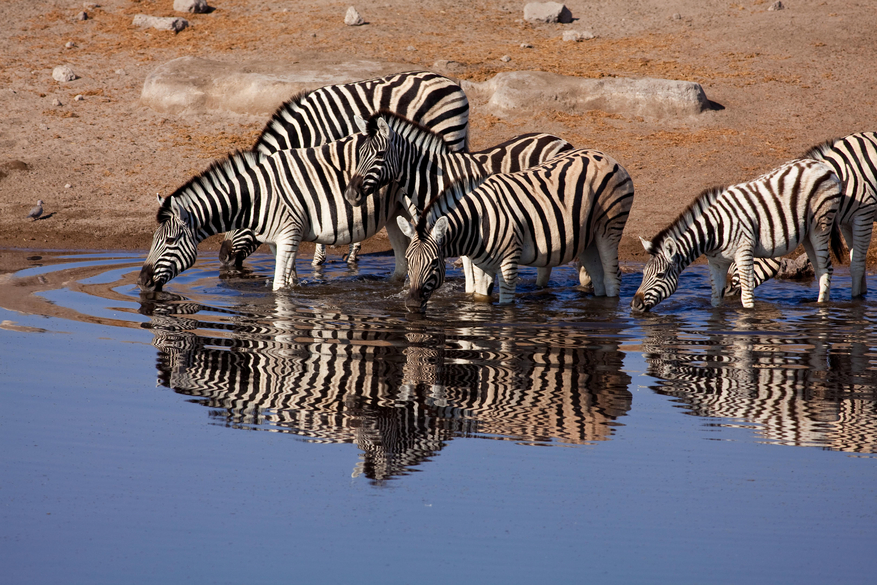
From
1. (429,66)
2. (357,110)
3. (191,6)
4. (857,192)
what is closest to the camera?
(857,192)

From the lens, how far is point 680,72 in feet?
64.3

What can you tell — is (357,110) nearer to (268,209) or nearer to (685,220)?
(268,209)

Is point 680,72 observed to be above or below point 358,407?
above

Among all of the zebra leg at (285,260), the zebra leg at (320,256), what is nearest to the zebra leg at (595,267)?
the zebra leg at (285,260)

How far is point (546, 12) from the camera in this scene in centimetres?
2317

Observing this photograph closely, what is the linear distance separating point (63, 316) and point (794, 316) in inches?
257

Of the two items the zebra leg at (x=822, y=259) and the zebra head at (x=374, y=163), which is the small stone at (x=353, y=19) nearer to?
the zebra head at (x=374, y=163)

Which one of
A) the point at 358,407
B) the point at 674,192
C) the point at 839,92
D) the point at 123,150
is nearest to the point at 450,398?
the point at 358,407

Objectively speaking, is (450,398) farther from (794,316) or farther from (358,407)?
(794,316)

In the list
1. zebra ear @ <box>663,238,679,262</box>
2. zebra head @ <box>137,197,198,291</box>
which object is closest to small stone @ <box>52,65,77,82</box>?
zebra head @ <box>137,197,198,291</box>

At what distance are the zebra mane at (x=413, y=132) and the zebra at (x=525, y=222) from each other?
3.48 feet

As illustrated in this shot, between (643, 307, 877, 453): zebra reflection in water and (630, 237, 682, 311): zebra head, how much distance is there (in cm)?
47

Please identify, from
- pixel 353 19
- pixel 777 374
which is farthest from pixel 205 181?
pixel 353 19

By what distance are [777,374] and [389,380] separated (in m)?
2.63
